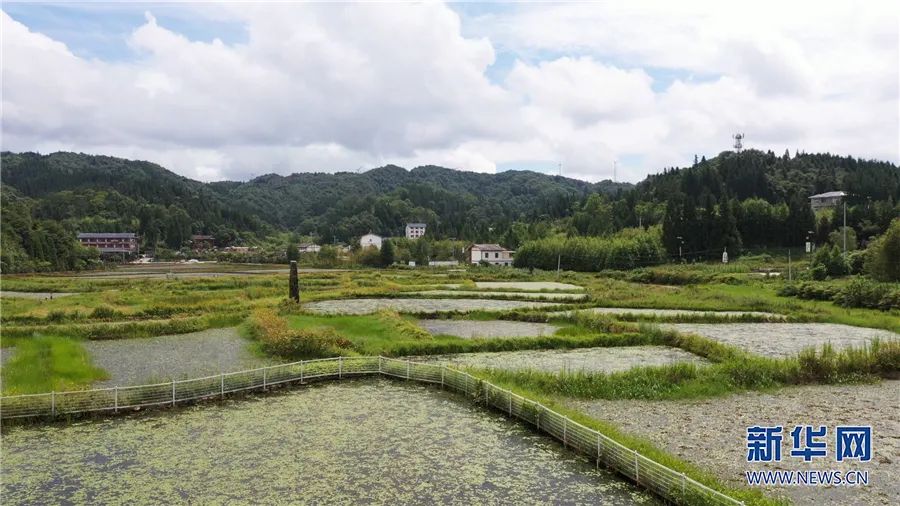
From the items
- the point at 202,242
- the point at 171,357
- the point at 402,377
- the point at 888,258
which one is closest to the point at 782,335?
the point at 402,377

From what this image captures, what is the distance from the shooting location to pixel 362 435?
1170 cm

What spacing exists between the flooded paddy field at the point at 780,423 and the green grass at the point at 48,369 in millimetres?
12214

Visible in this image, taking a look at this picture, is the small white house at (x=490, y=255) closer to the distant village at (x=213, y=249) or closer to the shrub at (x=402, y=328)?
the distant village at (x=213, y=249)

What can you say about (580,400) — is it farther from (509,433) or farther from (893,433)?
(893,433)

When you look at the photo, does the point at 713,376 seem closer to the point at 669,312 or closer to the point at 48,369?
the point at 669,312

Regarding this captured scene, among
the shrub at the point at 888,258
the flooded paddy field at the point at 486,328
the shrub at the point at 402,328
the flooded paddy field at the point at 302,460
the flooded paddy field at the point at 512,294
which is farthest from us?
the shrub at the point at 888,258

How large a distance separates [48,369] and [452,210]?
158 m

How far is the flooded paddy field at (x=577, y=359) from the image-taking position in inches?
694

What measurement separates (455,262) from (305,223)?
79.1 meters


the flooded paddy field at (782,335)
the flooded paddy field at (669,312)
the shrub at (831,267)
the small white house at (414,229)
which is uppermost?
the small white house at (414,229)

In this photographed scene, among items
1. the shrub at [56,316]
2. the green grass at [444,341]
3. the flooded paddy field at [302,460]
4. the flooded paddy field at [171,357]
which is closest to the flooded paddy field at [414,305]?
the green grass at [444,341]

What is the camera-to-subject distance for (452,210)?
6791 inches

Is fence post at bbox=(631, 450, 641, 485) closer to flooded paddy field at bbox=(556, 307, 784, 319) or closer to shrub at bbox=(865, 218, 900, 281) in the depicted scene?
flooded paddy field at bbox=(556, 307, 784, 319)

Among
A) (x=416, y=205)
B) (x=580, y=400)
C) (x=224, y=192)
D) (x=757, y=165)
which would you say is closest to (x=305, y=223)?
(x=416, y=205)
